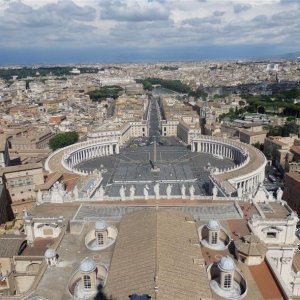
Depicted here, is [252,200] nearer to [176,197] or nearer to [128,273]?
[176,197]

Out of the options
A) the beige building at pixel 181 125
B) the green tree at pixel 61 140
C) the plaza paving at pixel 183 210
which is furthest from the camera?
the beige building at pixel 181 125

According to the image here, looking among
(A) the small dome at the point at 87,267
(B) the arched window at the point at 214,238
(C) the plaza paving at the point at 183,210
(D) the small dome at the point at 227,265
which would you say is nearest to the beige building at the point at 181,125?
(C) the plaza paving at the point at 183,210

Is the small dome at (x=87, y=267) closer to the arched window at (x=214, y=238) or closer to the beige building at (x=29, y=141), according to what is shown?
the arched window at (x=214, y=238)

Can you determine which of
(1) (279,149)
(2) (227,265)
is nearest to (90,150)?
(1) (279,149)

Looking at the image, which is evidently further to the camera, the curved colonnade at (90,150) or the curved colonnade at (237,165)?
the curved colonnade at (90,150)

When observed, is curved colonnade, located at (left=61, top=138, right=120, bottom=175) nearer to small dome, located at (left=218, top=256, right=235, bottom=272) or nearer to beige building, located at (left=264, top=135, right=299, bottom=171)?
beige building, located at (left=264, top=135, right=299, bottom=171)

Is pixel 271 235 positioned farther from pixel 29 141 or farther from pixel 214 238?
pixel 29 141

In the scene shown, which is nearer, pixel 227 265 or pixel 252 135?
pixel 227 265

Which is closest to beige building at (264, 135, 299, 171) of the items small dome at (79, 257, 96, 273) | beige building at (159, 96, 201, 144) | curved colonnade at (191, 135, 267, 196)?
curved colonnade at (191, 135, 267, 196)

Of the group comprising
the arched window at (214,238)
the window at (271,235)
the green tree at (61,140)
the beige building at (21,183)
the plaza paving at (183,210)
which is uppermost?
the arched window at (214,238)
